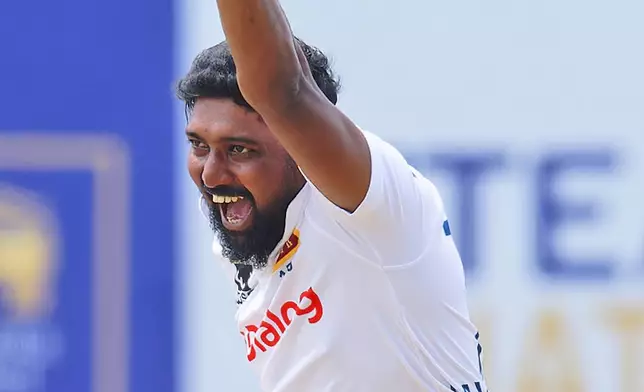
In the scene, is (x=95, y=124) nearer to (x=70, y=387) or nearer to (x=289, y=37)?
(x=70, y=387)

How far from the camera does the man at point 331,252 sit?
1.98m

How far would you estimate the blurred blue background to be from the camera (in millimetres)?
4047

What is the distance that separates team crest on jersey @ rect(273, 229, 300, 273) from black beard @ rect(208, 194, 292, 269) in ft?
0.05

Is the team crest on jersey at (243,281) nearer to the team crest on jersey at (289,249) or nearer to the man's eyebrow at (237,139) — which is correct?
the team crest on jersey at (289,249)

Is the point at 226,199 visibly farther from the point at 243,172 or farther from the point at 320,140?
the point at 320,140

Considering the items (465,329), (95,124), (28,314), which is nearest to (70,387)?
(28,314)

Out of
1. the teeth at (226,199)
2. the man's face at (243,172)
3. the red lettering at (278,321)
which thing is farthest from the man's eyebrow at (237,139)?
the red lettering at (278,321)

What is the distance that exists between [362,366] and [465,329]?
215 mm

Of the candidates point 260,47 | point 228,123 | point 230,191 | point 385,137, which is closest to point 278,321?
point 230,191

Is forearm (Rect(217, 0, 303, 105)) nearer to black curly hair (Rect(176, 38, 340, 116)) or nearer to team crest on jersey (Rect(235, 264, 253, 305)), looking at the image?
black curly hair (Rect(176, 38, 340, 116))

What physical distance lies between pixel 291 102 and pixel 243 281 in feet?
1.71

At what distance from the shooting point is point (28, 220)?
4090 millimetres

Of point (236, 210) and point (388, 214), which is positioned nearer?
point (388, 214)

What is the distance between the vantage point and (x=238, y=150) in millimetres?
2033
